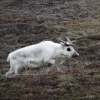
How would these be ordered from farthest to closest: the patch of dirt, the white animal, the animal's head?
the animal's head < the white animal < the patch of dirt

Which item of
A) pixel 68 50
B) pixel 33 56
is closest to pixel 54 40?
pixel 68 50

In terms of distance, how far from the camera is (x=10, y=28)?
1619 inches

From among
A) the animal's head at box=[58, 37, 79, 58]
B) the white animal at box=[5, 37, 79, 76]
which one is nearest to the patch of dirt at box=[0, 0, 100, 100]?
the white animal at box=[5, 37, 79, 76]

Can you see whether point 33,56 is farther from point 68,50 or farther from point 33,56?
point 68,50

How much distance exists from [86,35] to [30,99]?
22960 millimetres

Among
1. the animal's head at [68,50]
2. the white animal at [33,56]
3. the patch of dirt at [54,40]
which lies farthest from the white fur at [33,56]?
the animal's head at [68,50]

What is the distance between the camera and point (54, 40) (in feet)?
113

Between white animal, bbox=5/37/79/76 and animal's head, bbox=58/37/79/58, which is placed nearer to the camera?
white animal, bbox=5/37/79/76

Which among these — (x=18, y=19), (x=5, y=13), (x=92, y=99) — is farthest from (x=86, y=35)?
(x=92, y=99)

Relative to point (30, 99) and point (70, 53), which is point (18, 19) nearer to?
point (70, 53)

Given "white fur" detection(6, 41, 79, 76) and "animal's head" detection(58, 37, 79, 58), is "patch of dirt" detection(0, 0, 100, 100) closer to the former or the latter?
"white fur" detection(6, 41, 79, 76)

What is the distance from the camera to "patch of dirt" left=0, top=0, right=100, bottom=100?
46.0ft

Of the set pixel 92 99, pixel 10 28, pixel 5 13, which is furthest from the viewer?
pixel 5 13

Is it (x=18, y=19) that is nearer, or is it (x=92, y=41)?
(x=92, y=41)
